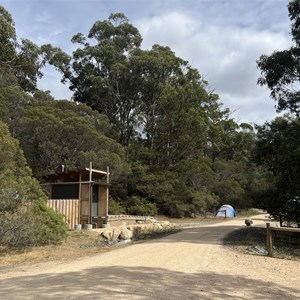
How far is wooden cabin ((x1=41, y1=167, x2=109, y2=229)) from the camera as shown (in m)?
18.6

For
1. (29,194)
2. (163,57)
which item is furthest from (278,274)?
(163,57)

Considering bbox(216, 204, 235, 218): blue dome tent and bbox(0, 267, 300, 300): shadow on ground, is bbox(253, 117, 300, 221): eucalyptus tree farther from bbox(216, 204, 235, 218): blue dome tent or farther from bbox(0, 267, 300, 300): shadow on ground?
bbox(216, 204, 235, 218): blue dome tent

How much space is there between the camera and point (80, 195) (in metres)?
19.8

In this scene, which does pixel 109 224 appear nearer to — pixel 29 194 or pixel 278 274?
pixel 29 194

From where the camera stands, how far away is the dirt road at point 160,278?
6426mm

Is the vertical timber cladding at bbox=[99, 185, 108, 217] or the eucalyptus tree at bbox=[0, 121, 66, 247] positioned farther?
the vertical timber cladding at bbox=[99, 185, 108, 217]

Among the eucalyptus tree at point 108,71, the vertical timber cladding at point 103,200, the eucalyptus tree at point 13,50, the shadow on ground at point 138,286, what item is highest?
the eucalyptus tree at point 108,71

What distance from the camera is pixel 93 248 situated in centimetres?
1429

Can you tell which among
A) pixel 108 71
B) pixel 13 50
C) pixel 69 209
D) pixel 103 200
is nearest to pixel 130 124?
pixel 108 71

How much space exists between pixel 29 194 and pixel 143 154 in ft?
78.1

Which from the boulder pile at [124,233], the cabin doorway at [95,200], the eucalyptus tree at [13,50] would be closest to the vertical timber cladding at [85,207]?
the cabin doorway at [95,200]

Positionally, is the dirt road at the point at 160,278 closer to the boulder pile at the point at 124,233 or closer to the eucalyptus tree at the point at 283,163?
the boulder pile at the point at 124,233

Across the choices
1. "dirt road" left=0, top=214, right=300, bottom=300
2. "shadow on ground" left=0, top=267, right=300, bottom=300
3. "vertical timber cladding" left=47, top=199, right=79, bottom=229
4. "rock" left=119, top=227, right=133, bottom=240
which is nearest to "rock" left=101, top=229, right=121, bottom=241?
"rock" left=119, top=227, right=133, bottom=240

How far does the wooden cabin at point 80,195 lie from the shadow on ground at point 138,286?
10.1m
